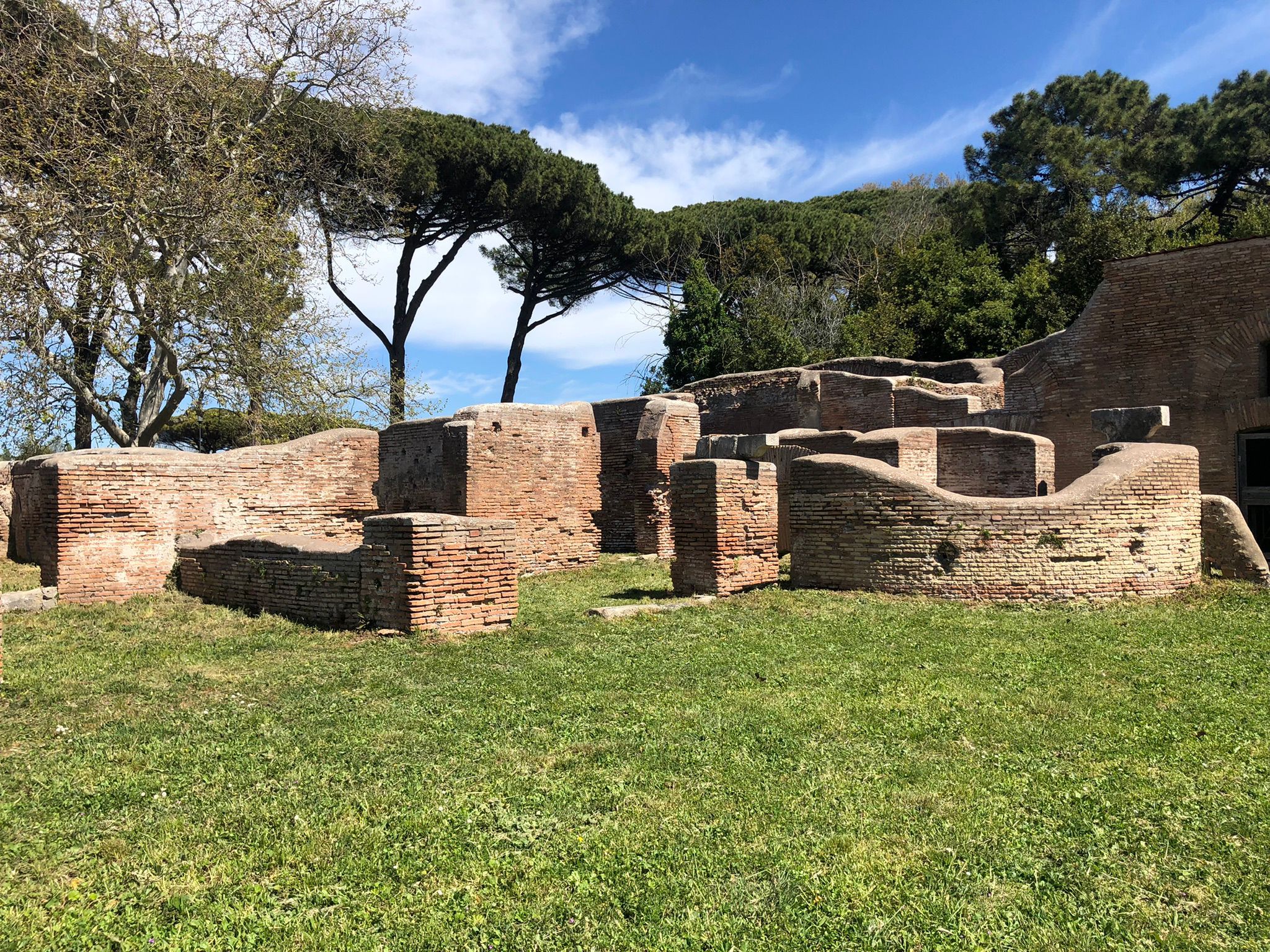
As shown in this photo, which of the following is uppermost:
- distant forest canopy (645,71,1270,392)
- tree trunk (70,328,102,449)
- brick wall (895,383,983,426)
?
distant forest canopy (645,71,1270,392)

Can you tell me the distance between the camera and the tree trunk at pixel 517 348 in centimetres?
2928

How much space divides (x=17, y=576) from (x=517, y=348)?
19.5 meters

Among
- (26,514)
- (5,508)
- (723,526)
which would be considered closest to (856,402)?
(723,526)

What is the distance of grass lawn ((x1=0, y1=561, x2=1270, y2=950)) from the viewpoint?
2.56 m

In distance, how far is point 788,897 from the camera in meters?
2.66

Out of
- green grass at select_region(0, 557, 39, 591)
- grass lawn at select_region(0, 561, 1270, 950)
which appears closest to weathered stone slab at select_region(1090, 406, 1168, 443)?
grass lawn at select_region(0, 561, 1270, 950)

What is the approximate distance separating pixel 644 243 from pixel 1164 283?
760 inches

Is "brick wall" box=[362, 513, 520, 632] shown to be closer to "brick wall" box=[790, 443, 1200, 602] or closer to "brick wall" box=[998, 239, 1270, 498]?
"brick wall" box=[790, 443, 1200, 602]

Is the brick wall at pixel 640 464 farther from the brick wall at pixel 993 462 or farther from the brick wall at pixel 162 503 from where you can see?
the brick wall at pixel 993 462

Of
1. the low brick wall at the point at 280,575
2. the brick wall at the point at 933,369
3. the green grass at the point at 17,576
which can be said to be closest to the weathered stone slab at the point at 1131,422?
the brick wall at the point at 933,369

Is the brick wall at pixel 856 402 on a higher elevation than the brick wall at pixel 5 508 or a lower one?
higher

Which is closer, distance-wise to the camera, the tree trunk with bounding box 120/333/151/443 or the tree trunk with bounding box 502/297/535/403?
the tree trunk with bounding box 120/333/151/443

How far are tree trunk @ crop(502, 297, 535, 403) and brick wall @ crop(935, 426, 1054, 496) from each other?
65.1ft

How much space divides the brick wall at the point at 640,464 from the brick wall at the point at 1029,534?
5719 millimetres
